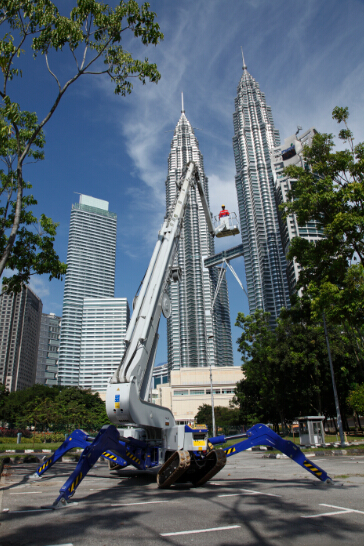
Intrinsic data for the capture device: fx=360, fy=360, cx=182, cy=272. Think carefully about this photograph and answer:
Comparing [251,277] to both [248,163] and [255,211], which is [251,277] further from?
[248,163]

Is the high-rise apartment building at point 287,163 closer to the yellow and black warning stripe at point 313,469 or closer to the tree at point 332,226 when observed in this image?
the tree at point 332,226

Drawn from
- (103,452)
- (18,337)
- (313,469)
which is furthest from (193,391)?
(103,452)

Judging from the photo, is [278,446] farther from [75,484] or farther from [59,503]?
[59,503]

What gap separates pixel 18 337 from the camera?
554ft

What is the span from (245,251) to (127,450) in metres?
148

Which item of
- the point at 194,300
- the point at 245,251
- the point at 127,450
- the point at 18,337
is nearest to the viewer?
the point at 127,450

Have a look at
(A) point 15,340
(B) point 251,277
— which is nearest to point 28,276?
(B) point 251,277

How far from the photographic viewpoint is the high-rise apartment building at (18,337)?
16550 centimetres

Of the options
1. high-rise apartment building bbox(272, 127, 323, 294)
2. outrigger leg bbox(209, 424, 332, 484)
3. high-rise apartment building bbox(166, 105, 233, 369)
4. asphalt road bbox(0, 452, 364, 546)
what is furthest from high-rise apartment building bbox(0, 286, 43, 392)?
asphalt road bbox(0, 452, 364, 546)

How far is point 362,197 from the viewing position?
657 inches

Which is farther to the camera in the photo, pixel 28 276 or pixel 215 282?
pixel 215 282

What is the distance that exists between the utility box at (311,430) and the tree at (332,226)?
34.5 ft

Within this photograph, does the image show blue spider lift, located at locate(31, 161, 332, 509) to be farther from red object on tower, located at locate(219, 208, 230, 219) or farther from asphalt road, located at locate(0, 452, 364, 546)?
red object on tower, located at locate(219, 208, 230, 219)

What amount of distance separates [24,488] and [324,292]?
13.5 metres
